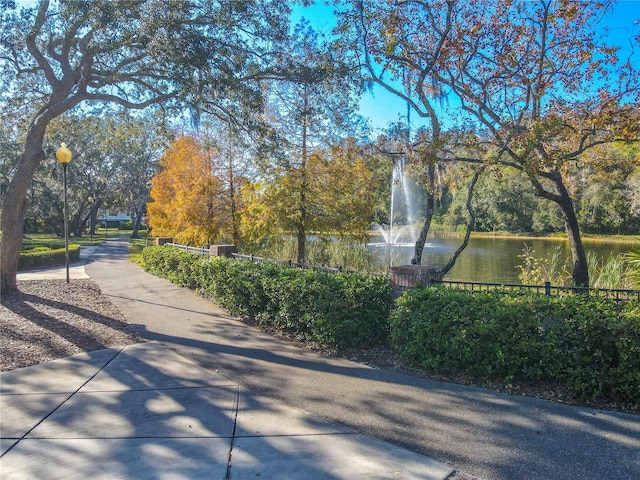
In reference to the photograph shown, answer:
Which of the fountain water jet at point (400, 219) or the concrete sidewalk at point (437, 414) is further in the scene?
the fountain water jet at point (400, 219)

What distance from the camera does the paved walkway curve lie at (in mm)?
3240

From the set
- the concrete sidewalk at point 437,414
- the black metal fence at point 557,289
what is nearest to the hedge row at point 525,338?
the concrete sidewalk at point 437,414

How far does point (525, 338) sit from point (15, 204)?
30.6ft

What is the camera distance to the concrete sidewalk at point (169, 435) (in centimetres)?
306

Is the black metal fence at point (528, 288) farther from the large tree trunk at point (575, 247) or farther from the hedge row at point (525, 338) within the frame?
the large tree trunk at point (575, 247)

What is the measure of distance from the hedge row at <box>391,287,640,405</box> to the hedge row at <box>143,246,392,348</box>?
572mm

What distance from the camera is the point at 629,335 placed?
4098mm

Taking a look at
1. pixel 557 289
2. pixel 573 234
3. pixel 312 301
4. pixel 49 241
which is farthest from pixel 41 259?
pixel 557 289

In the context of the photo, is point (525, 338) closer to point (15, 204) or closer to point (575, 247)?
point (575, 247)

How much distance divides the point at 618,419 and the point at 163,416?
398cm

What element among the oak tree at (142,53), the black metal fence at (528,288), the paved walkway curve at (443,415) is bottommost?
the paved walkway curve at (443,415)

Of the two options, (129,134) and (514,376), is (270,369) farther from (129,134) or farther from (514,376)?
(129,134)

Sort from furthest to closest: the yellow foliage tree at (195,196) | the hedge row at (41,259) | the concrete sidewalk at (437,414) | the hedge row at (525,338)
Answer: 1. the hedge row at (41,259)
2. the yellow foliage tree at (195,196)
3. the hedge row at (525,338)
4. the concrete sidewalk at (437,414)

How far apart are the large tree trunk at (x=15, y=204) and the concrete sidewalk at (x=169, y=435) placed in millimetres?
5010
